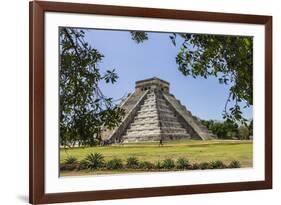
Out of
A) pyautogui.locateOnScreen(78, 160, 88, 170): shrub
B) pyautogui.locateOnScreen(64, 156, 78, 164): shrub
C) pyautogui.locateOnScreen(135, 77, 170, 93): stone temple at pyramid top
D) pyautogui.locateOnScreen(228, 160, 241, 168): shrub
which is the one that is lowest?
pyautogui.locateOnScreen(228, 160, 241, 168): shrub

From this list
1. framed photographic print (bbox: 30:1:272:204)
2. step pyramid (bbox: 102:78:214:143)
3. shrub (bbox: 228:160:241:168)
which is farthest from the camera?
shrub (bbox: 228:160:241:168)

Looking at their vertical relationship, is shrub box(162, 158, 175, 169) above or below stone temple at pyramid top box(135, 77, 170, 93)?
below

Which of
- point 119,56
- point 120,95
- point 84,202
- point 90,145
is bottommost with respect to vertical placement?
point 84,202

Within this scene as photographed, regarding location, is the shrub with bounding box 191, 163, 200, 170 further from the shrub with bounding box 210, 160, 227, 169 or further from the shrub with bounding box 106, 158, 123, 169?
the shrub with bounding box 106, 158, 123, 169

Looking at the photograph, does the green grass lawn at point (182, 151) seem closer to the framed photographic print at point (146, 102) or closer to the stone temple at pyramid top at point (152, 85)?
the framed photographic print at point (146, 102)

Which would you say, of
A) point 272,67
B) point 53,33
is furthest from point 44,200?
point 272,67

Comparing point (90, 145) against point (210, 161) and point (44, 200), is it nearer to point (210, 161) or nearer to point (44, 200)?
point (44, 200)

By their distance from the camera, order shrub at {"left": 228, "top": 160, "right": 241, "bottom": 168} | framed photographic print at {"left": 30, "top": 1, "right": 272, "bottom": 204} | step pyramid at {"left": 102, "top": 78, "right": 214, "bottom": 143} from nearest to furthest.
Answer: framed photographic print at {"left": 30, "top": 1, "right": 272, "bottom": 204} → step pyramid at {"left": 102, "top": 78, "right": 214, "bottom": 143} → shrub at {"left": 228, "top": 160, "right": 241, "bottom": 168}

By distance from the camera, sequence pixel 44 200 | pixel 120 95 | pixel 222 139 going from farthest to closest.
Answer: pixel 222 139
pixel 120 95
pixel 44 200

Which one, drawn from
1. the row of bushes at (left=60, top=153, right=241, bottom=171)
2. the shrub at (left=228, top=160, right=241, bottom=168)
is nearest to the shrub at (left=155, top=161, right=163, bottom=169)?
the row of bushes at (left=60, top=153, right=241, bottom=171)
